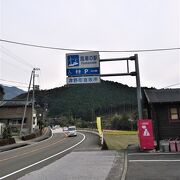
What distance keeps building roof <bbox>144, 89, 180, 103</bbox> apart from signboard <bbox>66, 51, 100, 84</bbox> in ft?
13.5

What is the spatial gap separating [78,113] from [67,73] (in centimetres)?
11138

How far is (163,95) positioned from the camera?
2622 centimetres

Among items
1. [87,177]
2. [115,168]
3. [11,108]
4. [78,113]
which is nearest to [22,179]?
[87,177]

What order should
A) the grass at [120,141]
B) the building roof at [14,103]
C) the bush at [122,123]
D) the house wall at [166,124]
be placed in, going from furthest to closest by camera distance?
the bush at [122,123]
the building roof at [14,103]
the grass at [120,141]
the house wall at [166,124]

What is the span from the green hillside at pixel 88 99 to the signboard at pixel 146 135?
233 feet

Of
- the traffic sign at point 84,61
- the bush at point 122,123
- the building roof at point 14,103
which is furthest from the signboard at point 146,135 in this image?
the bush at point 122,123

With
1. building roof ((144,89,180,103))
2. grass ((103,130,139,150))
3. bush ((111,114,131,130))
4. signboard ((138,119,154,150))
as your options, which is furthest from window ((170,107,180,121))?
bush ((111,114,131,130))

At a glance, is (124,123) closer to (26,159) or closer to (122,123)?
(122,123)

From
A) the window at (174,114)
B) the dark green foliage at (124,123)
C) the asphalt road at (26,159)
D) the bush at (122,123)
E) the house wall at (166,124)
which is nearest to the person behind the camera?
the asphalt road at (26,159)

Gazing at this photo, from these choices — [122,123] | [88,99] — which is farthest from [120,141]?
[88,99]

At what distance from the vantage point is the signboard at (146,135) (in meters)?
21.7

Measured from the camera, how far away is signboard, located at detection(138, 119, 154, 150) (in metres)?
21.7

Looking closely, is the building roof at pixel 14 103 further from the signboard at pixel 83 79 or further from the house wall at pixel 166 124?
the house wall at pixel 166 124

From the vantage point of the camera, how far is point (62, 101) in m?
125
